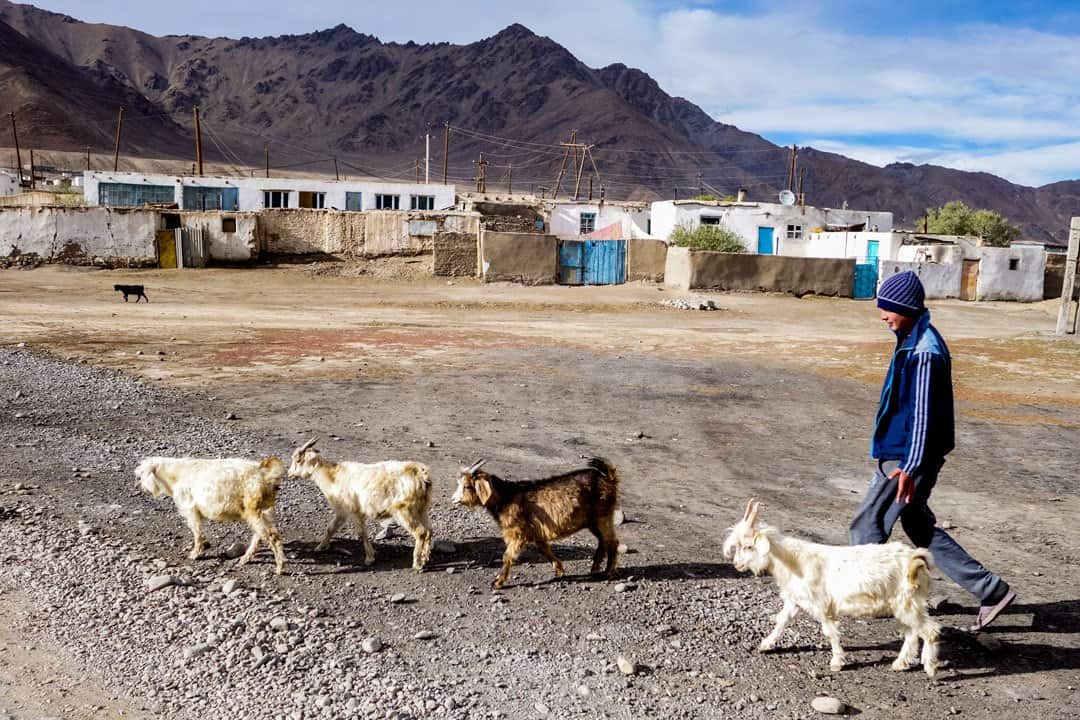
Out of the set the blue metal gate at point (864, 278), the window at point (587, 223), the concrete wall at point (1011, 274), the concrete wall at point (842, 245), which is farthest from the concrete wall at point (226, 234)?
the concrete wall at point (1011, 274)

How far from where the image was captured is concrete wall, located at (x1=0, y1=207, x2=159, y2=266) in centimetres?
3441

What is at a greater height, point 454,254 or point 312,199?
point 312,199

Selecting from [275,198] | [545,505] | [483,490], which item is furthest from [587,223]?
[483,490]

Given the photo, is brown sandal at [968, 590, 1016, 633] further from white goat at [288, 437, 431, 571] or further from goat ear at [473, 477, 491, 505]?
white goat at [288, 437, 431, 571]

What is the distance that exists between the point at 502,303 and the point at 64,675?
24385 mm

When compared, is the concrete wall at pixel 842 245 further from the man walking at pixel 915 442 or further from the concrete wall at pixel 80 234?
the man walking at pixel 915 442

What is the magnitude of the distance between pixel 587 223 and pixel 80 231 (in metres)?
28.5

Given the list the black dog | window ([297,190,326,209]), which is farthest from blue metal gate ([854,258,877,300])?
window ([297,190,326,209])

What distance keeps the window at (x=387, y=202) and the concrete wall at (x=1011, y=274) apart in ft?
113

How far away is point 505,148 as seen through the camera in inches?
7151

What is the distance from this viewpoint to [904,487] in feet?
15.4

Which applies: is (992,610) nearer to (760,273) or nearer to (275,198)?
(760,273)

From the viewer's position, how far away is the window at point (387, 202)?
181 feet

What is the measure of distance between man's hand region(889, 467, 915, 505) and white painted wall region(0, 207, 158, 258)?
119 feet
